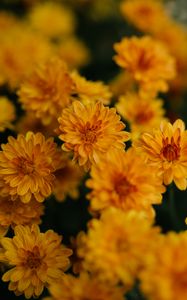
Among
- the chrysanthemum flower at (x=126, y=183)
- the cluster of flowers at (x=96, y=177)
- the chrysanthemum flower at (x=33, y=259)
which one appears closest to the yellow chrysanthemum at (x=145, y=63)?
the cluster of flowers at (x=96, y=177)

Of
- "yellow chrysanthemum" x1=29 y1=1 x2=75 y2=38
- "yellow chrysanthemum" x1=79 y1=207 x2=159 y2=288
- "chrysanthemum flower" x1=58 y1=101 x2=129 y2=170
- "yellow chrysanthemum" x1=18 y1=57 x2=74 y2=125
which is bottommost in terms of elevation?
"yellow chrysanthemum" x1=79 y1=207 x2=159 y2=288

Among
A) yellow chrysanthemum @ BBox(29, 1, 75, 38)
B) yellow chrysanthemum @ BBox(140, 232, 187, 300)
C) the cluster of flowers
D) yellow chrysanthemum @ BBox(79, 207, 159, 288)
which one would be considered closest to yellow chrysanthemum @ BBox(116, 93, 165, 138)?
the cluster of flowers

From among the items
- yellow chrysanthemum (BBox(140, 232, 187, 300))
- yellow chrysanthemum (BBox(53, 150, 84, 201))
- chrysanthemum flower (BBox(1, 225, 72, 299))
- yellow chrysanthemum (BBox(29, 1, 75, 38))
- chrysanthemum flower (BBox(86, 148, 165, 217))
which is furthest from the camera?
yellow chrysanthemum (BBox(29, 1, 75, 38))

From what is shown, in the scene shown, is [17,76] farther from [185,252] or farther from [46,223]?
[185,252]

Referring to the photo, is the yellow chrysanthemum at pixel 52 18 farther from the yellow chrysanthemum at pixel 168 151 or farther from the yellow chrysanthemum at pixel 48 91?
the yellow chrysanthemum at pixel 168 151

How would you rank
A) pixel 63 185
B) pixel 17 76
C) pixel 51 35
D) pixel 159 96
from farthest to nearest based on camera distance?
pixel 51 35 → pixel 159 96 → pixel 17 76 → pixel 63 185

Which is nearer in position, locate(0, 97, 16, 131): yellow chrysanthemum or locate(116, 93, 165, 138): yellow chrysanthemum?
locate(0, 97, 16, 131): yellow chrysanthemum

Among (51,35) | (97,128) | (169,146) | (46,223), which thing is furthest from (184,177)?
(51,35)

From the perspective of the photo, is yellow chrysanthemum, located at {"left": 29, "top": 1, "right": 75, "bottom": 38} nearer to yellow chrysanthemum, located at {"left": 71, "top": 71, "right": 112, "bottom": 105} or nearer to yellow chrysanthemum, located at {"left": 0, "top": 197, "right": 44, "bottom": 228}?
yellow chrysanthemum, located at {"left": 71, "top": 71, "right": 112, "bottom": 105}
